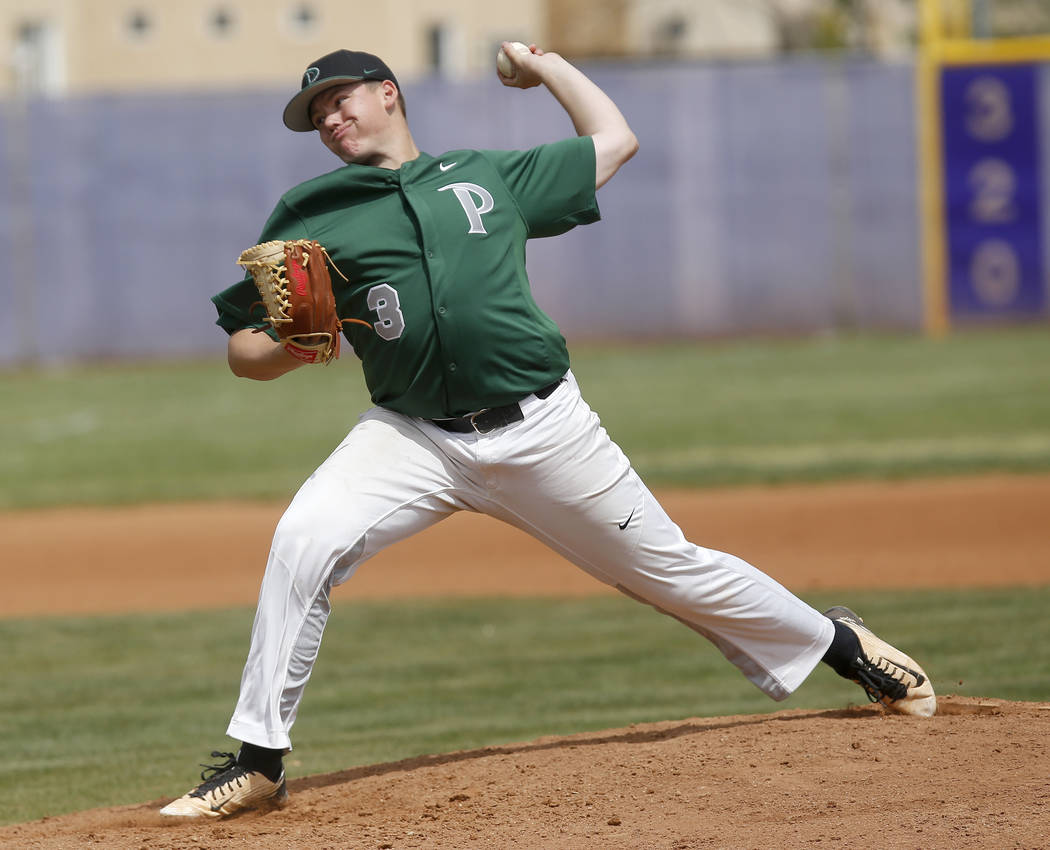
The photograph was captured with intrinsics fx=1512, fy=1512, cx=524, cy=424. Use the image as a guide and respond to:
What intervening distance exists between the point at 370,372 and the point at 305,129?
Answer: 685 millimetres

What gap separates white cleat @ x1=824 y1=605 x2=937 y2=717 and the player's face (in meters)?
1.95

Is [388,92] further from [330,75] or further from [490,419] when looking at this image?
[490,419]

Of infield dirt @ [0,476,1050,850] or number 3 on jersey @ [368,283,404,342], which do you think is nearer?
infield dirt @ [0,476,1050,850]

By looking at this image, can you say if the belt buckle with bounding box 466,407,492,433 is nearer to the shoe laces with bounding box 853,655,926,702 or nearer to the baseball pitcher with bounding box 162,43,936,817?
the baseball pitcher with bounding box 162,43,936,817

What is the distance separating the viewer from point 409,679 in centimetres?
614

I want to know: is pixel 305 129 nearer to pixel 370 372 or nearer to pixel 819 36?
pixel 370 372

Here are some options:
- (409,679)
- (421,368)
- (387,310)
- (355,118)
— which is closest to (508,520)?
(421,368)

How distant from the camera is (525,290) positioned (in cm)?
404

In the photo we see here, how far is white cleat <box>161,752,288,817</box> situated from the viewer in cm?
392

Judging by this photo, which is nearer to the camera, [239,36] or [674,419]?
[674,419]

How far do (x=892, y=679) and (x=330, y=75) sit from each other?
7.65 feet

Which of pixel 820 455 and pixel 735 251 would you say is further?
pixel 735 251

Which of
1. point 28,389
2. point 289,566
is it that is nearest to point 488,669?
point 289,566

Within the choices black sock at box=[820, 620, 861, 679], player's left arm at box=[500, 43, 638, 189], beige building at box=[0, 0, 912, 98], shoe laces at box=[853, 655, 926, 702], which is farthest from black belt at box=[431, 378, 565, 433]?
beige building at box=[0, 0, 912, 98]
